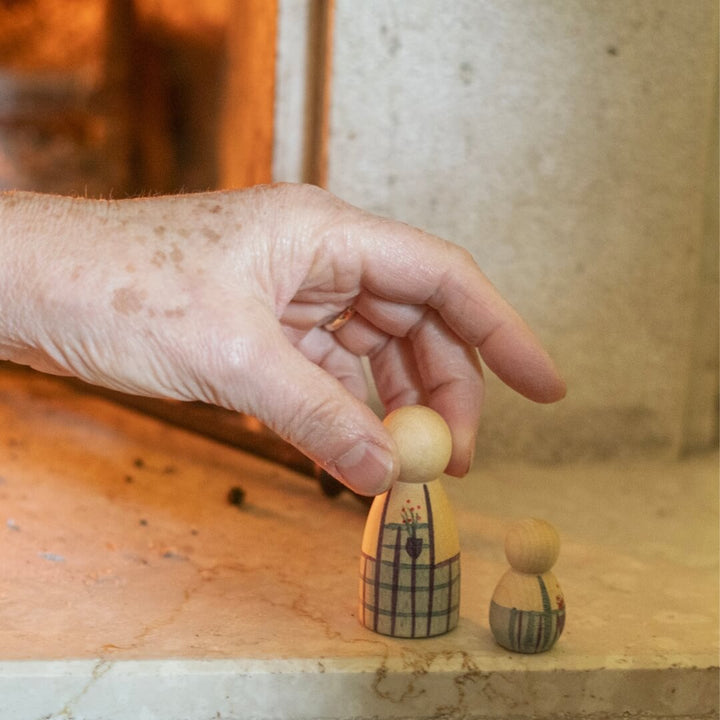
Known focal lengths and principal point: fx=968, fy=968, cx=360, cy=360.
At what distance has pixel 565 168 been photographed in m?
2.04

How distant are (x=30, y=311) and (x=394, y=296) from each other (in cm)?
47

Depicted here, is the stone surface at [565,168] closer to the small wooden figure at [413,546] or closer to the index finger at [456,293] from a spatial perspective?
the index finger at [456,293]

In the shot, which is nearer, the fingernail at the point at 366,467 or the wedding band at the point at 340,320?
the fingernail at the point at 366,467

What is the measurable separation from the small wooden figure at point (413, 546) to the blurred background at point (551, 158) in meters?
0.88

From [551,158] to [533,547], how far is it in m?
1.09

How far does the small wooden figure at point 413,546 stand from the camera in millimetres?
1195

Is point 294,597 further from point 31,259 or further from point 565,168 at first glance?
point 565,168

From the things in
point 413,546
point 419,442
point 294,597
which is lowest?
point 294,597

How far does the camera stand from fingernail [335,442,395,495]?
1070 millimetres

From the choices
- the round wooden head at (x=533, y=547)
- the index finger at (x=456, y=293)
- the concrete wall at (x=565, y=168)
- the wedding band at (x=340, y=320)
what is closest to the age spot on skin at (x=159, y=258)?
the index finger at (x=456, y=293)

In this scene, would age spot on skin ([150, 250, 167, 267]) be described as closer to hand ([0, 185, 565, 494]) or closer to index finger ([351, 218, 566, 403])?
hand ([0, 185, 565, 494])

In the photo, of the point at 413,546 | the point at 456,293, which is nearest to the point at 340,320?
the point at 456,293

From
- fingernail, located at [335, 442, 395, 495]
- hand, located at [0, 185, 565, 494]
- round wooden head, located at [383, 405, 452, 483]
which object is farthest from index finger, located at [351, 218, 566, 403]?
fingernail, located at [335, 442, 395, 495]

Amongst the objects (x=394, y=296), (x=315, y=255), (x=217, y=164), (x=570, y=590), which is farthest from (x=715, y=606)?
(x=217, y=164)
